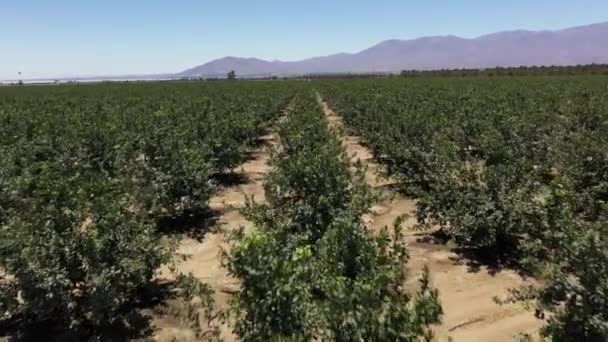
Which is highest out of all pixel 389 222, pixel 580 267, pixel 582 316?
pixel 580 267

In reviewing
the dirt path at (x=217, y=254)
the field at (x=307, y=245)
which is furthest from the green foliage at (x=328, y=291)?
the dirt path at (x=217, y=254)

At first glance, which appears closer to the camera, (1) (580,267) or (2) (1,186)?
(1) (580,267)

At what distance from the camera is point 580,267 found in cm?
448

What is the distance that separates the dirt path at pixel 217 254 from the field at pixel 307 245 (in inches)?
1.4

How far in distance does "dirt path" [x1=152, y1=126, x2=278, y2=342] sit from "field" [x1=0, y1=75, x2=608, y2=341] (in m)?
0.03

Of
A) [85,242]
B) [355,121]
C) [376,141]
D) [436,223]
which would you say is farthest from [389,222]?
[355,121]

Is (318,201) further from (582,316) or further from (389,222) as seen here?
(582,316)

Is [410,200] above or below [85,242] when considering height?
below

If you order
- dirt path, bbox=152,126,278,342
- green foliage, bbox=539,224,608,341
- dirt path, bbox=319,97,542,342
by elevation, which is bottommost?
dirt path, bbox=319,97,542,342

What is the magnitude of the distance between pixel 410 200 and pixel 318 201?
4.53 metres

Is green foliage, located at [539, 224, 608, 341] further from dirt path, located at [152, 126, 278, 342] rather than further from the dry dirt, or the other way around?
dirt path, located at [152, 126, 278, 342]

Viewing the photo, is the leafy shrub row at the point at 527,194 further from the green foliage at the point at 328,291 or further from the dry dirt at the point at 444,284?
the green foliage at the point at 328,291

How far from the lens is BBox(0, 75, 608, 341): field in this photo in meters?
3.89

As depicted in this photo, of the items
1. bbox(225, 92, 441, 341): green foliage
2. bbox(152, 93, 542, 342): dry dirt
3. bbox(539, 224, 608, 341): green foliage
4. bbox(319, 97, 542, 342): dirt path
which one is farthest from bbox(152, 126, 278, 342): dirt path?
bbox(539, 224, 608, 341): green foliage
